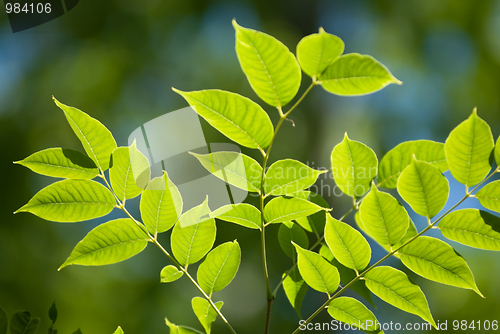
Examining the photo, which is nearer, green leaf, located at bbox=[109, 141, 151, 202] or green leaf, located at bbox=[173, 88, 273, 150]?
green leaf, located at bbox=[173, 88, 273, 150]

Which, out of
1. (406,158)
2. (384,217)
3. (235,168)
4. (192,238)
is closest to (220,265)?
(192,238)

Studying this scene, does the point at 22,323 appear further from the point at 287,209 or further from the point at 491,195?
the point at 491,195

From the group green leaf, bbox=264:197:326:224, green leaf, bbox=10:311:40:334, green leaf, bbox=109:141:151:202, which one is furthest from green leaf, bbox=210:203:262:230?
green leaf, bbox=10:311:40:334

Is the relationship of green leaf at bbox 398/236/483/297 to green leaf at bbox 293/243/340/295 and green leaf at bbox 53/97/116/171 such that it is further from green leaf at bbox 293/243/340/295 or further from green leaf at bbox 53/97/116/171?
green leaf at bbox 53/97/116/171

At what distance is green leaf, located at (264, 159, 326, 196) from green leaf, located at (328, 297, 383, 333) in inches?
8.7

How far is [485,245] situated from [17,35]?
614cm

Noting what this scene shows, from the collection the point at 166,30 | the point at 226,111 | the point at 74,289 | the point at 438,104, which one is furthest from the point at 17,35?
the point at 438,104

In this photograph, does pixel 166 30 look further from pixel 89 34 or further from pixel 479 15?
pixel 479 15

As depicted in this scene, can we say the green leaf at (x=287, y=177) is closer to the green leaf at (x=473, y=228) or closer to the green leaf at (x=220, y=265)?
the green leaf at (x=220, y=265)

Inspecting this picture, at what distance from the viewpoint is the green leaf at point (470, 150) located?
19.5 inches

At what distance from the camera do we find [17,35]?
4.93 metres

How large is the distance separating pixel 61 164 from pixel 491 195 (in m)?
0.70

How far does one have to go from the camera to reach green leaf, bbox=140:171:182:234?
56cm

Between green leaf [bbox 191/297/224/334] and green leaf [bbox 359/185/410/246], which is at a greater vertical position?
green leaf [bbox 359/185/410/246]
